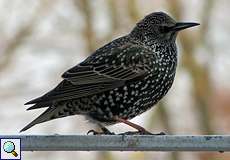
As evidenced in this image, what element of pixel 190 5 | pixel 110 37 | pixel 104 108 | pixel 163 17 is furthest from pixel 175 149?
pixel 190 5

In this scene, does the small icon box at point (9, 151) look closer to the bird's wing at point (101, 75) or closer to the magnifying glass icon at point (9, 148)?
the magnifying glass icon at point (9, 148)

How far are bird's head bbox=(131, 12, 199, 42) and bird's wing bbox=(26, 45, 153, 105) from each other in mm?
209

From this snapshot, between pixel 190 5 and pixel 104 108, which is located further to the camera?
pixel 190 5

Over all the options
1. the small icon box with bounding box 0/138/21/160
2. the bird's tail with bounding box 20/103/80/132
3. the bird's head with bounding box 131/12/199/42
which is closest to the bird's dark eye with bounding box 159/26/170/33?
the bird's head with bounding box 131/12/199/42

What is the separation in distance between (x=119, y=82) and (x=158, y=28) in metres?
0.63

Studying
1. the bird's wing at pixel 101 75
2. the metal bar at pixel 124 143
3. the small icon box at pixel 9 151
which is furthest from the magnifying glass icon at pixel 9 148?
the bird's wing at pixel 101 75

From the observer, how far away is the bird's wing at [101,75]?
6.60 m

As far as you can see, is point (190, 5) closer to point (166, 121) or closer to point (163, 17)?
point (166, 121)

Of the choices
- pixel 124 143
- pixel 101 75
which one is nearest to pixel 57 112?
pixel 101 75

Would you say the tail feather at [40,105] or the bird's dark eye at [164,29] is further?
the bird's dark eye at [164,29]

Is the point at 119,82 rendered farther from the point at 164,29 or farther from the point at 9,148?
the point at 9,148

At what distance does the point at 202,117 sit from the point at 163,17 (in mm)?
8414

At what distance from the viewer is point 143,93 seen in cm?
668

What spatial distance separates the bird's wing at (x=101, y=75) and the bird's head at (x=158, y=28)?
209 mm
